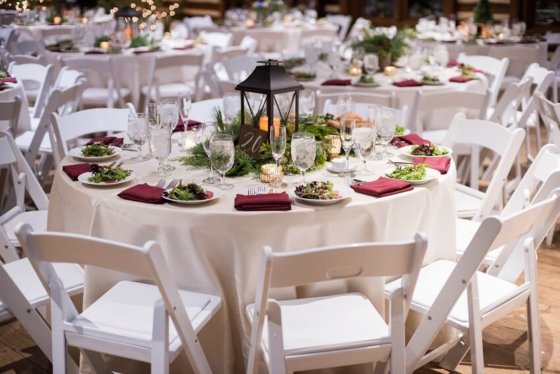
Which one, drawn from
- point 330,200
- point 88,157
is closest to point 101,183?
point 88,157

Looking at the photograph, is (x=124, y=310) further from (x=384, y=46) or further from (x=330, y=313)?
(x=384, y=46)

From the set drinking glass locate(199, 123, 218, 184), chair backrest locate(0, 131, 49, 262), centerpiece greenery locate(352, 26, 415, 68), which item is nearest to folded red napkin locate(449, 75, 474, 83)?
centerpiece greenery locate(352, 26, 415, 68)

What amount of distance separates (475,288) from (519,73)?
255 inches

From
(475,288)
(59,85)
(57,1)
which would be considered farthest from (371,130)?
(57,1)

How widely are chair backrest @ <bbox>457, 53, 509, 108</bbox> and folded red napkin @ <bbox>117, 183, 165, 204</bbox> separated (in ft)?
13.2

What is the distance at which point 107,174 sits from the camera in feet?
10.1

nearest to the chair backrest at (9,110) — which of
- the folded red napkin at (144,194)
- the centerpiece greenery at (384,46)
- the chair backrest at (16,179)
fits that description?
the chair backrest at (16,179)

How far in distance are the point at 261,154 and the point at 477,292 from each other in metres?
1.12

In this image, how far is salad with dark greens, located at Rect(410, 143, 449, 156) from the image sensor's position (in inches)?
139

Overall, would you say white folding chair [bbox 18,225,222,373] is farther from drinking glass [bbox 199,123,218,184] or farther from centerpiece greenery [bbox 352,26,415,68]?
centerpiece greenery [bbox 352,26,415,68]

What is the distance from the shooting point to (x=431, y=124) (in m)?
5.57

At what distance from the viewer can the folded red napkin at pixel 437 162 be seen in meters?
3.27

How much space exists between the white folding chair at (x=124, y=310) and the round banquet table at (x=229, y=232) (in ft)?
0.38

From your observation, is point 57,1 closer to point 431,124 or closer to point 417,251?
point 431,124
